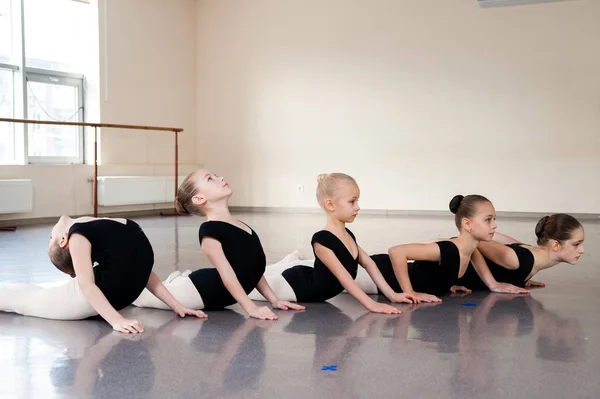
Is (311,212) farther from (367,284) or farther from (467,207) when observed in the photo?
(467,207)

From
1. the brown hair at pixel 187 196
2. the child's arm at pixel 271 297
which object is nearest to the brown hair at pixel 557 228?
the child's arm at pixel 271 297

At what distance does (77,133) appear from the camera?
835 cm

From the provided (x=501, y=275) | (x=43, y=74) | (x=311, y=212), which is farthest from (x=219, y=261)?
(x=311, y=212)

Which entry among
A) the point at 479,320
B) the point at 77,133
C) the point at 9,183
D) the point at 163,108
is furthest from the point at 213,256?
the point at 163,108

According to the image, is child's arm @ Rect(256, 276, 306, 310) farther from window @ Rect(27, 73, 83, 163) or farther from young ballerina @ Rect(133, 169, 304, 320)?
window @ Rect(27, 73, 83, 163)

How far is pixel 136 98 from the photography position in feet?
29.1

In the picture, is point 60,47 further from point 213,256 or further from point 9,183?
point 213,256

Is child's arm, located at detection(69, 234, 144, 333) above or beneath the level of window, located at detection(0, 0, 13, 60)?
beneath

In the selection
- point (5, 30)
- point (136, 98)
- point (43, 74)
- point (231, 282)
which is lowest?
point (231, 282)

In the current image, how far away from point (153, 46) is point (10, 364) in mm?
7500

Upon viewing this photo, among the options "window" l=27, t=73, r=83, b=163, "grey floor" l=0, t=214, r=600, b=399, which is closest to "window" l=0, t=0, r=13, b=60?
"window" l=27, t=73, r=83, b=163

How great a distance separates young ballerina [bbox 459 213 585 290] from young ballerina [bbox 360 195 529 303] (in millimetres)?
95

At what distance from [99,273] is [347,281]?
3.24 feet

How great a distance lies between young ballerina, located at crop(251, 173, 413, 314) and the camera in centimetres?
300
